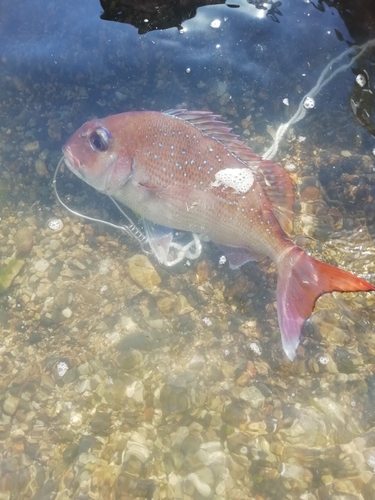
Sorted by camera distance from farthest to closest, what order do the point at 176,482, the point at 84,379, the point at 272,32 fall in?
1. the point at 272,32
2. the point at 84,379
3. the point at 176,482

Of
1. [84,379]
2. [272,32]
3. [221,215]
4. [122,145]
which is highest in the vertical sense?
[272,32]

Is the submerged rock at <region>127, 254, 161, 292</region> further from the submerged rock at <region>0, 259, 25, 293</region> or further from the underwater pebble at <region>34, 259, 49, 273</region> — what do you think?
the submerged rock at <region>0, 259, 25, 293</region>

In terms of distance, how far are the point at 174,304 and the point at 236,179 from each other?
48.9 inches

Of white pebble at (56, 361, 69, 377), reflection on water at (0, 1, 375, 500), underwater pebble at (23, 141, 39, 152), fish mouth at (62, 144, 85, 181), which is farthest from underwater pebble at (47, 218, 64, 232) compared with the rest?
white pebble at (56, 361, 69, 377)

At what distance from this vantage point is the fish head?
2.98m

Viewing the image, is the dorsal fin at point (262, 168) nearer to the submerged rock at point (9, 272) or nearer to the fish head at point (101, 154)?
the fish head at point (101, 154)

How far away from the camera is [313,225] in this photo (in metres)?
3.63

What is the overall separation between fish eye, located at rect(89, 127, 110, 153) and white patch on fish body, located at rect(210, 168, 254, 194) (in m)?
0.85

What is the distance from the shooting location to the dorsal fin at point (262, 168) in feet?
9.39

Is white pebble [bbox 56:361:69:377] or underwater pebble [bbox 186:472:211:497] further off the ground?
underwater pebble [bbox 186:472:211:497]

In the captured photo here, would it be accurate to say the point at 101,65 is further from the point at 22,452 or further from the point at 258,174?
the point at 22,452

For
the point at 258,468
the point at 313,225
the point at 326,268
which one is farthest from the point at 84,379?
the point at 313,225

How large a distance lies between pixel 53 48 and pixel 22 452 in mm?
3852

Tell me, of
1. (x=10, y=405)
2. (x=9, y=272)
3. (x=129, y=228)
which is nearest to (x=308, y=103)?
(x=129, y=228)
